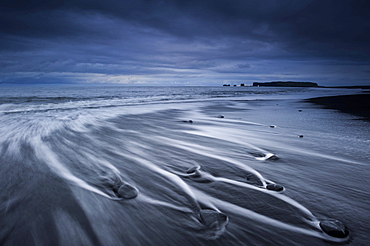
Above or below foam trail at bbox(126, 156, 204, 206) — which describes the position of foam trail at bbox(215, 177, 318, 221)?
above

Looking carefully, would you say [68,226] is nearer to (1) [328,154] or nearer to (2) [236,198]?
(2) [236,198]

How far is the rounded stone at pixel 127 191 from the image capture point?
2.19 metres

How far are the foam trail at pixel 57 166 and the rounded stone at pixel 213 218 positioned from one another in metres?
1.00

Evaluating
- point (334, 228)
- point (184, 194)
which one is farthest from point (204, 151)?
point (334, 228)

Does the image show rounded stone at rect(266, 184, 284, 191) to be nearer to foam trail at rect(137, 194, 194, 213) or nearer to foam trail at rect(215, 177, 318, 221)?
foam trail at rect(215, 177, 318, 221)

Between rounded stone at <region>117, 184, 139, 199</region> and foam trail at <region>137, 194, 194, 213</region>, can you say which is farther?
rounded stone at <region>117, 184, 139, 199</region>

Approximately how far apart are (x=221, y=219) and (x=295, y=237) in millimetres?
583

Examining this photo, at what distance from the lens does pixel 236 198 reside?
6.97ft

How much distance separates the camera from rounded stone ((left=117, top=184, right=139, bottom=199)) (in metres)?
2.19

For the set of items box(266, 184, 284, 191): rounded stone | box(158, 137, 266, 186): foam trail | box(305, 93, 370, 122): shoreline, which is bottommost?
box(158, 137, 266, 186): foam trail

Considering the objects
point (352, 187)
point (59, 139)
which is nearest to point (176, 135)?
point (59, 139)

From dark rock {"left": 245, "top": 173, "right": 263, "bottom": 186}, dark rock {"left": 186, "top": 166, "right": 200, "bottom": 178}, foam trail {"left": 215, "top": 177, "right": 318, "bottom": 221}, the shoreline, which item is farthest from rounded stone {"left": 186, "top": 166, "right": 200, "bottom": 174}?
the shoreline

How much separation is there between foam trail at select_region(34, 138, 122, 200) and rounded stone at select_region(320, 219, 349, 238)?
1.97 meters

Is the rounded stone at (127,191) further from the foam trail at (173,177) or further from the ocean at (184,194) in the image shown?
the foam trail at (173,177)
